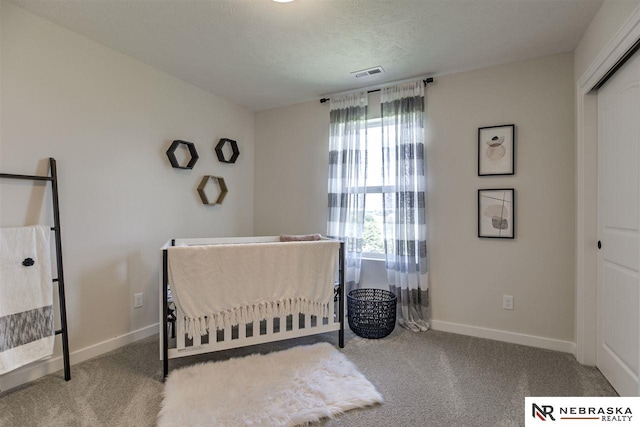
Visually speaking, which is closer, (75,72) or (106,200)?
(75,72)

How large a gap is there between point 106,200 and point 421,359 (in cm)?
252

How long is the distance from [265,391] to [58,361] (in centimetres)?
140

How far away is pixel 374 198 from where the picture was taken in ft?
9.80

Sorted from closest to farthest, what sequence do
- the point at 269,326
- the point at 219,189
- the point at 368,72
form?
the point at 269,326 → the point at 368,72 → the point at 219,189

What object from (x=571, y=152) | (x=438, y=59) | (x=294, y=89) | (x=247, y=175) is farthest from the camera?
(x=247, y=175)

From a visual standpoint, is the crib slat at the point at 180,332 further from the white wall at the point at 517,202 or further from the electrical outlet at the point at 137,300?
the white wall at the point at 517,202

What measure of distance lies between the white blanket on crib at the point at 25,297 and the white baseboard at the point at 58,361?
0.57 ft

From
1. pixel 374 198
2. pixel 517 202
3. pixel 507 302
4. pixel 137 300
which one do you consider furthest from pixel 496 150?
pixel 137 300

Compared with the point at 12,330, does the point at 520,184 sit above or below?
above

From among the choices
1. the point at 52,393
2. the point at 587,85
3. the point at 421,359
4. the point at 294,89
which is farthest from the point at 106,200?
the point at 587,85

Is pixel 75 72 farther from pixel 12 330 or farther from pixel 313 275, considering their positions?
pixel 313 275

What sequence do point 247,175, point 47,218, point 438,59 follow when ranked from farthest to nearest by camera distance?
1. point 247,175
2. point 438,59
3. point 47,218

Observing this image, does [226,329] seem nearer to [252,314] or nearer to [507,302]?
[252,314]

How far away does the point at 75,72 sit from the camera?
81.7 inches
